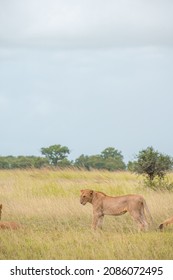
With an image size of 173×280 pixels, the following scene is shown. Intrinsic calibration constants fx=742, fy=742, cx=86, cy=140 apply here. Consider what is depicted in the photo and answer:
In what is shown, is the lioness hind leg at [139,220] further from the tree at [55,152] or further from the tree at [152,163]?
the tree at [55,152]

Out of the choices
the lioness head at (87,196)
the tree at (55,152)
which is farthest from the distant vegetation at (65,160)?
the lioness head at (87,196)

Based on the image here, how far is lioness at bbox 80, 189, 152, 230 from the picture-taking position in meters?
12.1

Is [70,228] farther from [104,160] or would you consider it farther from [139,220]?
[104,160]

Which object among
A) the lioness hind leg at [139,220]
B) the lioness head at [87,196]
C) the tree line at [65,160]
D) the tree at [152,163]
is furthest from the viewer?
the tree line at [65,160]

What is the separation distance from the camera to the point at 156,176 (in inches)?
822

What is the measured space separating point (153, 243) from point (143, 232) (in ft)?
4.13

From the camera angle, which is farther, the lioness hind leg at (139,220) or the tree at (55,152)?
the tree at (55,152)

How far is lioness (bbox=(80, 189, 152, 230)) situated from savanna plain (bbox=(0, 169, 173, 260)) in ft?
0.61

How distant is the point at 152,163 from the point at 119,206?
7.47 meters

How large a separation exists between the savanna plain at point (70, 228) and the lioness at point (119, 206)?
0.61ft

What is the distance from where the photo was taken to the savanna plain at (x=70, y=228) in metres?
9.93

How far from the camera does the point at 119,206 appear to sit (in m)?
12.2
